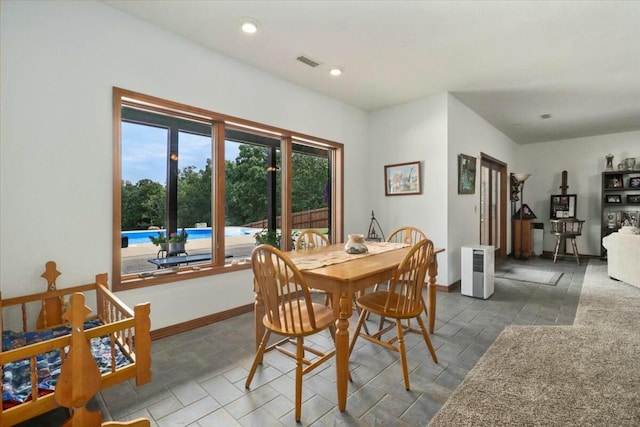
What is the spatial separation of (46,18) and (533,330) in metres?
4.62

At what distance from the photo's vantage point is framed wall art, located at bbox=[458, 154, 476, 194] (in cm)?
438

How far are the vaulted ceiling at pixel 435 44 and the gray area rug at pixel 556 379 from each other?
267 cm

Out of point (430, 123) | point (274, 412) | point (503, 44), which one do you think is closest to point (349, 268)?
point (274, 412)

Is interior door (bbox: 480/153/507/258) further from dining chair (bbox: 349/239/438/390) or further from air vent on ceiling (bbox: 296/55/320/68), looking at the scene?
dining chair (bbox: 349/239/438/390)

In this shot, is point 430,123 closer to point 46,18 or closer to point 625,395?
point 625,395

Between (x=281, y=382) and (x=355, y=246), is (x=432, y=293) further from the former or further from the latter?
(x=281, y=382)

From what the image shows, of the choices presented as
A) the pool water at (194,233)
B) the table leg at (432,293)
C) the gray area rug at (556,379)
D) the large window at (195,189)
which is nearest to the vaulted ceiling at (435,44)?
the large window at (195,189)

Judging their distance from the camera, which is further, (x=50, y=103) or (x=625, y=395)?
(x=50, y=103)

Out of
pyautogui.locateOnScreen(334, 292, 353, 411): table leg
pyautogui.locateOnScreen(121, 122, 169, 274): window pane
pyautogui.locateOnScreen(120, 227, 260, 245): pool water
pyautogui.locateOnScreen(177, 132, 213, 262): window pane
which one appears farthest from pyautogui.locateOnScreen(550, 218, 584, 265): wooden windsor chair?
pyautogui.locateOnScreen(121, 122, 169, 274): window pane

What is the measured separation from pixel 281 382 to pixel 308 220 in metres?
2.43

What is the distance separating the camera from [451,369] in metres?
2.13

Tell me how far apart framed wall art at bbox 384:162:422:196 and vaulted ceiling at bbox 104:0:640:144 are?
0.97 m

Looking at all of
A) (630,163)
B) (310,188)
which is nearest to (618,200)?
(630,163)

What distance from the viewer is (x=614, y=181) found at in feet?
20.3
